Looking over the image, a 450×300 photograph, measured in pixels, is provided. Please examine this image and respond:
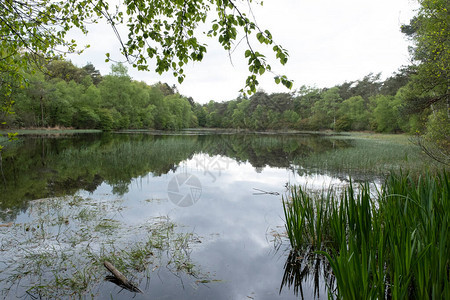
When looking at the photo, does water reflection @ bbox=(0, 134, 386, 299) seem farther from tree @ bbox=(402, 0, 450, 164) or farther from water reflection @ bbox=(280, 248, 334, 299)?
tree @ bbox=(402, 0, 450, 164)

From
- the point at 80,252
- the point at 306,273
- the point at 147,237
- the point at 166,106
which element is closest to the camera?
the point at 306,273

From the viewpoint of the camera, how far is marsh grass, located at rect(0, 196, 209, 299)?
338cm

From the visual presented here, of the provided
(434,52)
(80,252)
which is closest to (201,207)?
(80,252)

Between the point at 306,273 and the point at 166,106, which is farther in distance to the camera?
the point at 166,106

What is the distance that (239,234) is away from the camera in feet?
18.3

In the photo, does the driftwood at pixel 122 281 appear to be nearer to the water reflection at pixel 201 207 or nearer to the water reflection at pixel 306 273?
the water reflection at pixel 201 207

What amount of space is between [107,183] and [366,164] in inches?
500

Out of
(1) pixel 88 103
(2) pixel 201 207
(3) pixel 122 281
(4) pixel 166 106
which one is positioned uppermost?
(4) pixel 166 106

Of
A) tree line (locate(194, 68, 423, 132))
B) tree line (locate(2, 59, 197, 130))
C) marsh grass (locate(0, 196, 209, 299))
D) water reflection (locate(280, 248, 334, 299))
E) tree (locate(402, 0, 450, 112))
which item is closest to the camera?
marsh grass (locate(0, 196, 209, 299))

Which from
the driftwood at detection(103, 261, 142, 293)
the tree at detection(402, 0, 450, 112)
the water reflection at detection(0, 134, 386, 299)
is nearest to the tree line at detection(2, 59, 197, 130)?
the water reflection at detection(0, 134, 386, 299)

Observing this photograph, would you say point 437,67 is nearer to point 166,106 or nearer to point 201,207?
point 201,207

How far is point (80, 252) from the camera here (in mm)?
4238

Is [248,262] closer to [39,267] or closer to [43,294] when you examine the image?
[43,294]

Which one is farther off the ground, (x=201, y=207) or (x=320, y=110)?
(x=320, y=110)
